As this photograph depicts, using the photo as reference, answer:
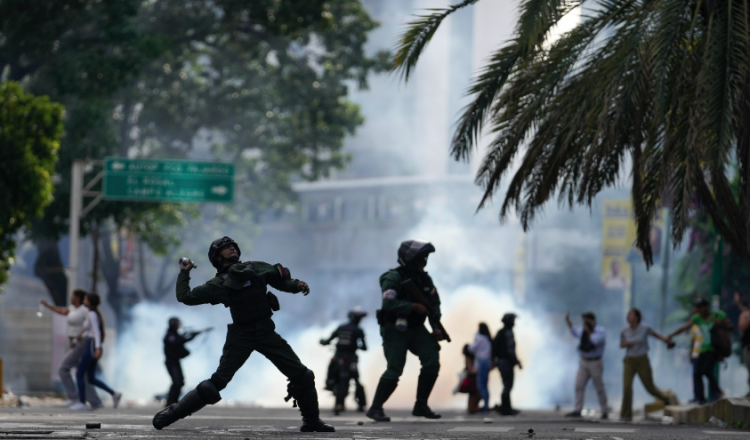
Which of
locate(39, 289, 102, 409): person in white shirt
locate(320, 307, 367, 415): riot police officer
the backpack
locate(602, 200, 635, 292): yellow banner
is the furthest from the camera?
locate(602, 200, 635, 292): yellow banner

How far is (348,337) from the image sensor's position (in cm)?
1733

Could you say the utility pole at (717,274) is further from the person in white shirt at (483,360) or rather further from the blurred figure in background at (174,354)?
the blurred figure in background at (174,354)

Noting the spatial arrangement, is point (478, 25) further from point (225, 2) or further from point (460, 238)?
point (225, 2)

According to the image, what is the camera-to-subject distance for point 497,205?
62344 mm

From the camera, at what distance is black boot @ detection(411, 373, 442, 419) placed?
1098cm

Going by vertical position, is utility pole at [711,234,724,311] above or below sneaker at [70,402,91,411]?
above

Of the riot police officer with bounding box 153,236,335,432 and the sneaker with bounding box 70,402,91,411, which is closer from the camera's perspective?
the riot police officer with bounding box 153,236,335,432

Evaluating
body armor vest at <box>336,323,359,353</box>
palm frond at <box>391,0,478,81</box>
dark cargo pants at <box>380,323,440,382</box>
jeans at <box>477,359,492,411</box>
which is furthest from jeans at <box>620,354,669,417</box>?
dark cargo pants at <box>380,323,440,382</box>

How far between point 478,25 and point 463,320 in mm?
33602

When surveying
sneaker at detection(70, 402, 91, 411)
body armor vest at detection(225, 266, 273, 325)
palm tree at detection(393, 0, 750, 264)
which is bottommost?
sneaker at detection(70, 402, 91, 411)

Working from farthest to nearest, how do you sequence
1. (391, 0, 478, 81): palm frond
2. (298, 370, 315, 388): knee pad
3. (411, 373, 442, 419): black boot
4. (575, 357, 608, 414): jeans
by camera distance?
1. (575, 357, 608, 414): jeans
2. (391, 0, 478, 81): palm frond
3. (411, 373, 442, 419): black boot
4. (298, 370, 315, 388): knee pad

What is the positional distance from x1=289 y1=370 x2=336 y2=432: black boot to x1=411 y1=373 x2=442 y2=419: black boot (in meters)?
2.10

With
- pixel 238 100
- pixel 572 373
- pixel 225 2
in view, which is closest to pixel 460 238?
pixel 572 373

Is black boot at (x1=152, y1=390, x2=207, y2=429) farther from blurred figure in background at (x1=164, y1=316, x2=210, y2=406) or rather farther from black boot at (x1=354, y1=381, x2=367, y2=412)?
black boot at (x1=354, y1=381, x2=367, y2=412)
